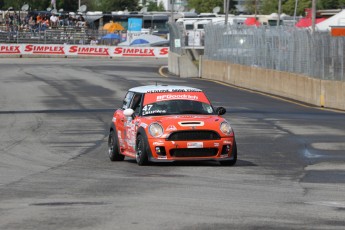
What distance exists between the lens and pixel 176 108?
58.9 ft

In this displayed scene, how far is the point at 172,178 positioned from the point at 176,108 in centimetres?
280

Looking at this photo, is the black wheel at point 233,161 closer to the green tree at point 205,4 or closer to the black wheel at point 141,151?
the black wheel at point 141,151

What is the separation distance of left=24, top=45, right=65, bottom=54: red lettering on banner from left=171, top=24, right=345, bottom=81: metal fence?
26.8m

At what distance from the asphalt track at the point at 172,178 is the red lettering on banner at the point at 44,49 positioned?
47185 millimetres

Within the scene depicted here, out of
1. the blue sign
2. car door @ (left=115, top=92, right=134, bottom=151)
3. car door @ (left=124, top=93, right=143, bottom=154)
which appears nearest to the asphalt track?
car door @ (left=124, top=93, right=143, bottom=154)

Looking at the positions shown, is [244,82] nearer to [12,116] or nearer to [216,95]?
[216,95]

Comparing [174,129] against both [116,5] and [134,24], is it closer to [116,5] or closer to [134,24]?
[134,24]

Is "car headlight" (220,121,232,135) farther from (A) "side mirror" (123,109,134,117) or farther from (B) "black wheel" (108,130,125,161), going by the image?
(B) "black wheel" (108,130,125,161)

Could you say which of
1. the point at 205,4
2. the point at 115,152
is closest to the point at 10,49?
the point at 115,152

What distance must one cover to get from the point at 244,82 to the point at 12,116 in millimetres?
17803

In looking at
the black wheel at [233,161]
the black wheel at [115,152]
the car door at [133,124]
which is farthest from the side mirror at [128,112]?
the black wheel at [233,161]

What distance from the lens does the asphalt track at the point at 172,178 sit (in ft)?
35.8

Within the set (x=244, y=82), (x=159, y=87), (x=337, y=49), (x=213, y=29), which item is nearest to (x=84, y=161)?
(x=159, y=87)

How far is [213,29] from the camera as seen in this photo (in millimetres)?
54500
